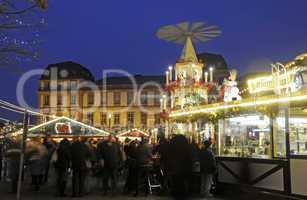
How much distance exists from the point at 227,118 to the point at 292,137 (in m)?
3.40

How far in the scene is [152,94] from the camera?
72.6 meters

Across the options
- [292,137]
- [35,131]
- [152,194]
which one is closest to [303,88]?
[292,137]

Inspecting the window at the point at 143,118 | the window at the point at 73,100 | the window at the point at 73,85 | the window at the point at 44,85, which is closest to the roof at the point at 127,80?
the window at the point at 73,85

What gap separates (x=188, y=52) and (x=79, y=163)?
36.7ft

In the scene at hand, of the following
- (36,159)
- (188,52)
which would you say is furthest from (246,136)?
→ (188,52)

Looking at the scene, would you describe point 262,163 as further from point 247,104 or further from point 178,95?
point 178,95

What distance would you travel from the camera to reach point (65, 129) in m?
27.4

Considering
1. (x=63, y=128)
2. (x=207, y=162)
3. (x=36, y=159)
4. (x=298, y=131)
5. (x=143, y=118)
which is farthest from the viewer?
(x=143, y=118)

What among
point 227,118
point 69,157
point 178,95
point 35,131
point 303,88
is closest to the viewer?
point 303,88

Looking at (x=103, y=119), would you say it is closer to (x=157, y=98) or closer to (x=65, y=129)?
(x=157, y=98)

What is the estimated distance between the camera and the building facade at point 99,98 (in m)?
72.6

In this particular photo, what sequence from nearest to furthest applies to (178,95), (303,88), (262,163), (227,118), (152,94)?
(303,88) < (262,163) < (227,118) < (178,95) < (152,94)

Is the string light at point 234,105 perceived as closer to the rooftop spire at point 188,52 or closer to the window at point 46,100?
the rooftop spire at point 188,52

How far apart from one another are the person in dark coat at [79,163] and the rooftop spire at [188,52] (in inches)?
404
